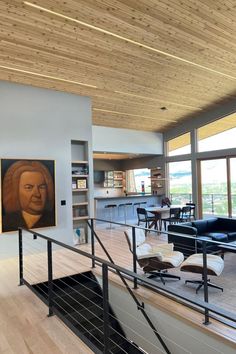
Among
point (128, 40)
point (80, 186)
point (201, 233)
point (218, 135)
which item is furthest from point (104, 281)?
point (218, 135)

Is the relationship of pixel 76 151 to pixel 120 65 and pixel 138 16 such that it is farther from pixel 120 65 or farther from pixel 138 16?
pixel 138 16

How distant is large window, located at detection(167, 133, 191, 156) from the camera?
975 cm

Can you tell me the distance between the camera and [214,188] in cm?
904

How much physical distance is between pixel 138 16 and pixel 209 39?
1.55 metres

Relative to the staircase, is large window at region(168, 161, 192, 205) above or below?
above

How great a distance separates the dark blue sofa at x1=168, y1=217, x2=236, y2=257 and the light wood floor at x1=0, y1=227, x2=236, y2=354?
1.05 m

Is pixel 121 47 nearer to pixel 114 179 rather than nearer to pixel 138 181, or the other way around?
pixel 138 181

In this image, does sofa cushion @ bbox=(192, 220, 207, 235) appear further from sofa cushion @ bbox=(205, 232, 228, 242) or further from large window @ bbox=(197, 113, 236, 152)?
large window @ bbox=(197, 113, 236, 152)

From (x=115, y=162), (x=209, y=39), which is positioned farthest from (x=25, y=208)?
(x=115, y=162)

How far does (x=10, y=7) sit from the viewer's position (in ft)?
12.2

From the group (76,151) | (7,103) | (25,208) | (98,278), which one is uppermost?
(7,103)

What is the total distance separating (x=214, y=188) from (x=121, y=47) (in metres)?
5.90

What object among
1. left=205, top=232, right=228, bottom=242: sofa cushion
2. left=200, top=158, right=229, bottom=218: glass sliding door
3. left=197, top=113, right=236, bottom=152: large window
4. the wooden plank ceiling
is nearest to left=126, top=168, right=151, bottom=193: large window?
left=200, top=158, right=229, bottom=218: glass sliding door

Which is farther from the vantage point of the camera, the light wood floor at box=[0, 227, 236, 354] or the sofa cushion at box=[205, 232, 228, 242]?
the sofa cushion at box=[205, 232, 228, 242]
